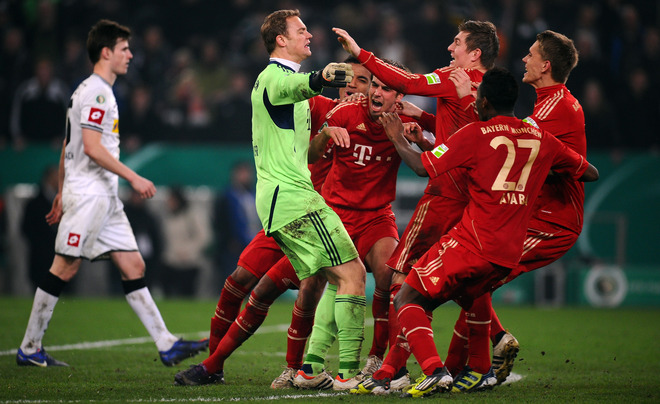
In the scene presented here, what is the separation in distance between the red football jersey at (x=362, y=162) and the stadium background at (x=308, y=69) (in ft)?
26.9

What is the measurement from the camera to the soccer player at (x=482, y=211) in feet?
17.6

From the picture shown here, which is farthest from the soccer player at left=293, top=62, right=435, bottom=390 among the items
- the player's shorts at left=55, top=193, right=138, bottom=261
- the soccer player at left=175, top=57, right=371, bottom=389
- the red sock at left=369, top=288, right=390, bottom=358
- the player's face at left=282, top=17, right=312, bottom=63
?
the player's shorts at left=55, top=193, right=138, bottom=261

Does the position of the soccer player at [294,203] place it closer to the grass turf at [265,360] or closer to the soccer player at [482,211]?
the soccer player at [482,211]

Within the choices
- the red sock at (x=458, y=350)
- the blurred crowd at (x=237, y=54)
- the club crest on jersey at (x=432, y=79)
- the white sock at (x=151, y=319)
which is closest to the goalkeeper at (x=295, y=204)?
the club crest on jersey at (x=432, y=79)

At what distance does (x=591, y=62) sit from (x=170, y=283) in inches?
346

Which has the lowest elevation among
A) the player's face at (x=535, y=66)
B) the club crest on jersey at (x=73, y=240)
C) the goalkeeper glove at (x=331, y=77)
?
the club crest on jersey at (x=73, y=240)

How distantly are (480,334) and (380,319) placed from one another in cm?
91

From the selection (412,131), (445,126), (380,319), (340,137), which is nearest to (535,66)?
(445,126)

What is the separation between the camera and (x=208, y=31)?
1780cm

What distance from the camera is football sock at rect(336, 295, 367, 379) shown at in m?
5.75

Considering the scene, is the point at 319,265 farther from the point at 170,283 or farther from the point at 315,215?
the point at 170,283

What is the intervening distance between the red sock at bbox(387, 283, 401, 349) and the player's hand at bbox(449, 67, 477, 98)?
4.80 feet

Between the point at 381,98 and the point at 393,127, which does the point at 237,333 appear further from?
the point at 381,98

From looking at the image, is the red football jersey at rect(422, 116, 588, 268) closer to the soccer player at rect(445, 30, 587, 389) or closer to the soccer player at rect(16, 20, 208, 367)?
the soccer player at rect(445, 30, 587, 389)
